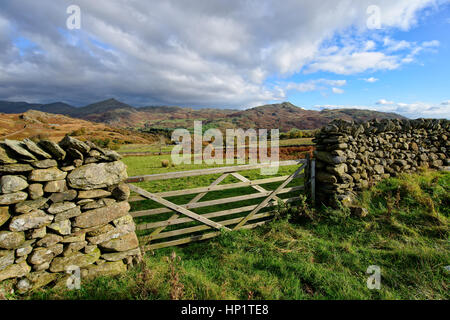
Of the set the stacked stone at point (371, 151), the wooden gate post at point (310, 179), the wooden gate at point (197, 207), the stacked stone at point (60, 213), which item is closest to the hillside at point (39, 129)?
the stacked stone at point (60, 213)

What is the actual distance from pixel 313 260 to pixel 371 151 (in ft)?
17.3

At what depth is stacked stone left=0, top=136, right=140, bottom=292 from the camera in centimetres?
284

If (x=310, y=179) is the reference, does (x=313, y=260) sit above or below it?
below

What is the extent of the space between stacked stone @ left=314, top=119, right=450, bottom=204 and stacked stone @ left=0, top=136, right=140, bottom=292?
19.0 ft

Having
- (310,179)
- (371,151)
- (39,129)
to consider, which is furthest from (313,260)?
(39,129)

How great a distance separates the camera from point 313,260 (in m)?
3.94

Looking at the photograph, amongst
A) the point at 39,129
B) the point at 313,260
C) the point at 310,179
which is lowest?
the point at 313,260

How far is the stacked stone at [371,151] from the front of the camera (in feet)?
19.7

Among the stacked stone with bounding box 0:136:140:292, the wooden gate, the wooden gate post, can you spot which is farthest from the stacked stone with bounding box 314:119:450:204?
the stacked stone with bounding box 0:136:140:292

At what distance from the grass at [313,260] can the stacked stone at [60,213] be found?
37 centimetres

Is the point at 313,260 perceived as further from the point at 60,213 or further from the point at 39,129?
the point at 39,129

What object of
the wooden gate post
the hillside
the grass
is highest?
the hillside

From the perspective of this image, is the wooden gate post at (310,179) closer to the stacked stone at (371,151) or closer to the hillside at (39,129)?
the stacked stone at (371,151)

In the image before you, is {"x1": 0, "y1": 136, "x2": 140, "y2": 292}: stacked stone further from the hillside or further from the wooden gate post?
the hillside
